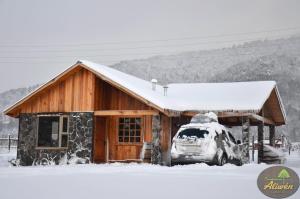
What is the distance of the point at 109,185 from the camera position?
1068 cm

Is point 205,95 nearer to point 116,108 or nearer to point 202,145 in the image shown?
point 116,108

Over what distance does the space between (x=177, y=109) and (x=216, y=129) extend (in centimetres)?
328

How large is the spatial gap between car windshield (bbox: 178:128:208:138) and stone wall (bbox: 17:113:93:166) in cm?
539

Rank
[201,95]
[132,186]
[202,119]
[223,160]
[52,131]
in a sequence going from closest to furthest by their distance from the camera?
[132,186]
[223,160]
[202,119]
[201,95]
[52,131]

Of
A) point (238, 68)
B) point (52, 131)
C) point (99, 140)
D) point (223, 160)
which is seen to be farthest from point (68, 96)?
point (238, 68)

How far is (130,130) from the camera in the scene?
889 inches

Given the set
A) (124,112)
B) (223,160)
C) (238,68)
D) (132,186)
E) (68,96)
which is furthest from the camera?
(238,68)

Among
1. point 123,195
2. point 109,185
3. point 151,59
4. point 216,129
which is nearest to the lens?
point 123,195

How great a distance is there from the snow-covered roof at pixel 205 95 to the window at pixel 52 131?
3.31 meters

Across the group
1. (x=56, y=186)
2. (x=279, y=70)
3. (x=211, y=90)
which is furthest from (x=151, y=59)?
(x=56, y=186)

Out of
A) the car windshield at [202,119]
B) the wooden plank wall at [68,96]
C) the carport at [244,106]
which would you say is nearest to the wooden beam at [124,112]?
the wooden plank wall at [68,96]

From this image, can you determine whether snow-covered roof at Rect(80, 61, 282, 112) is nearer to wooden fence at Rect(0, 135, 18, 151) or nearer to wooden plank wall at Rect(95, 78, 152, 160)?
wooden plank wall at Rect(95, 78, 152, 160)

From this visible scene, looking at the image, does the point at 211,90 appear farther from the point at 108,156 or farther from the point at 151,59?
the point at 151,59

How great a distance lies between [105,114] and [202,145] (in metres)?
6.05
